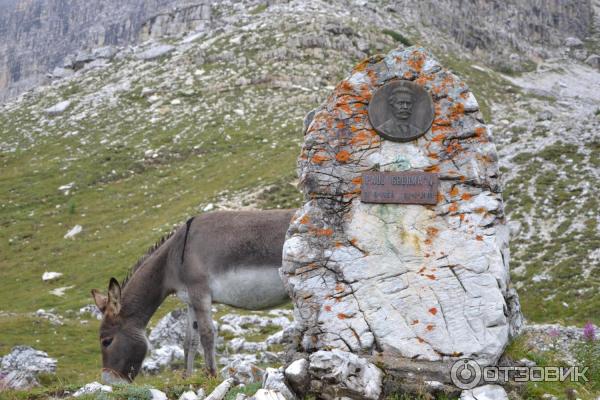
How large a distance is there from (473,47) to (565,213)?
3579 inches

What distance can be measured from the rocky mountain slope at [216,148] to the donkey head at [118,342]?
130 inches

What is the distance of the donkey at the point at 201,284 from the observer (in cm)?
1255

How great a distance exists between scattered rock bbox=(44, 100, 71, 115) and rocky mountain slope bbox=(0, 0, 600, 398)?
19 centimetres

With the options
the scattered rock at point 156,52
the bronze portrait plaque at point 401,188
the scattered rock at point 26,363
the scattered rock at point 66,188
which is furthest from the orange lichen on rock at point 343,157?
the scattered rock at point 156,52

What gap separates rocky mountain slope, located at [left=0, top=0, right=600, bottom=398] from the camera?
81.8 feet

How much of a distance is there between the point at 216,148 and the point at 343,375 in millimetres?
49300

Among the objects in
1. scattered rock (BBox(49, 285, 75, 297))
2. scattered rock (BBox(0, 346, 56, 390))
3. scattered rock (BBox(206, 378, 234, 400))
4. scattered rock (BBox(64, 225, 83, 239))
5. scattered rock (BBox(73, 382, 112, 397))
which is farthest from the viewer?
scattered rock (BBox(64, 225, 83, 239))

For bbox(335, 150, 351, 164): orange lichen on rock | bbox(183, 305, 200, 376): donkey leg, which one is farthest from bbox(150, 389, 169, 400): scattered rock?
bbox(335, 150, 351, 164): orange lichen on rock

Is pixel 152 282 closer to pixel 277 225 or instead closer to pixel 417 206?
pixel 277 225

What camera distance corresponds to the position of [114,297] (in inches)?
494

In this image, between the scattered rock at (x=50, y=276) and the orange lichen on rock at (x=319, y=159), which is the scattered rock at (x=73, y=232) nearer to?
the scattered rock at (x=50, y=276)

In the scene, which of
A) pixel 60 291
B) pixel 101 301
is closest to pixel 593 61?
pixel 60 291

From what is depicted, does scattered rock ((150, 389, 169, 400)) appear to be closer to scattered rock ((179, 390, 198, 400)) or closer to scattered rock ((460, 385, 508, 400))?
scattered rock ((179, 390, 198, 400))

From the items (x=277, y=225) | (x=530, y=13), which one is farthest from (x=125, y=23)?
(x=277, y=225)
